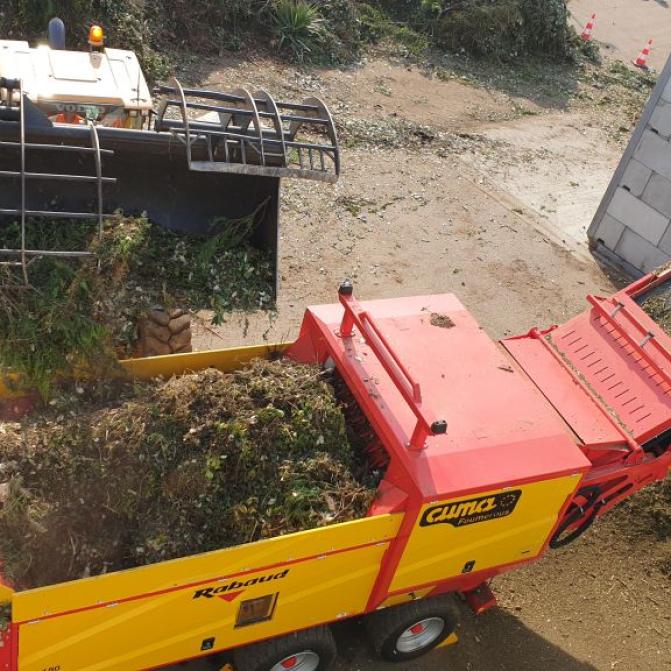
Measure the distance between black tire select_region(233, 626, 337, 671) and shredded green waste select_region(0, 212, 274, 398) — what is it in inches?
75.4

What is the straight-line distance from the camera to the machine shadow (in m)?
5.30

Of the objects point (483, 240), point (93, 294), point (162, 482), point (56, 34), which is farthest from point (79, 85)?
point (483, 240)

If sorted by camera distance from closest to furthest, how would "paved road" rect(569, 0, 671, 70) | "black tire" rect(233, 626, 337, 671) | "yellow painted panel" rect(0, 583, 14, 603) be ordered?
"yellow painted panel" rect(0, 583, 14, 603) < "black tire" rect(233, 626, 337, 671) < "paved road" rect(569, 0, 671, 70)

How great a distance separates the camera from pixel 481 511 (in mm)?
4395

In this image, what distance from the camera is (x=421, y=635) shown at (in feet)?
17.2

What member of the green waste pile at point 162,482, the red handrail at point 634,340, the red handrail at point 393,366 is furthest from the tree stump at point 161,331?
Answer: the red handrail at point 634,340

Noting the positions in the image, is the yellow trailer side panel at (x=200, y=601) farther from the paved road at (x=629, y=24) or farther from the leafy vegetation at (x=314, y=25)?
the paved road at (x=629, y=24)

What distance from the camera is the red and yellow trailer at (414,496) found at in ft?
12.6

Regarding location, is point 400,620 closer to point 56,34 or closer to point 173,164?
point 173,164

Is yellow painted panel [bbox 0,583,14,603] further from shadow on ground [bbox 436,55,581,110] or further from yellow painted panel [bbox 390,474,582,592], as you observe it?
shadow on ground [bbox 436,55,581,110]

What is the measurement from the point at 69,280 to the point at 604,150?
11.3 metres

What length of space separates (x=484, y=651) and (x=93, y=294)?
12.1 ft

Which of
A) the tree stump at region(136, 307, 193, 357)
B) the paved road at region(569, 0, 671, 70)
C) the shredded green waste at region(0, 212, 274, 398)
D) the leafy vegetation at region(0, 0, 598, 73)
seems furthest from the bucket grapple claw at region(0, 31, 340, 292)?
the paved road at region(569, 0, 671, 70)

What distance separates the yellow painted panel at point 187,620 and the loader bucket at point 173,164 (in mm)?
2349
